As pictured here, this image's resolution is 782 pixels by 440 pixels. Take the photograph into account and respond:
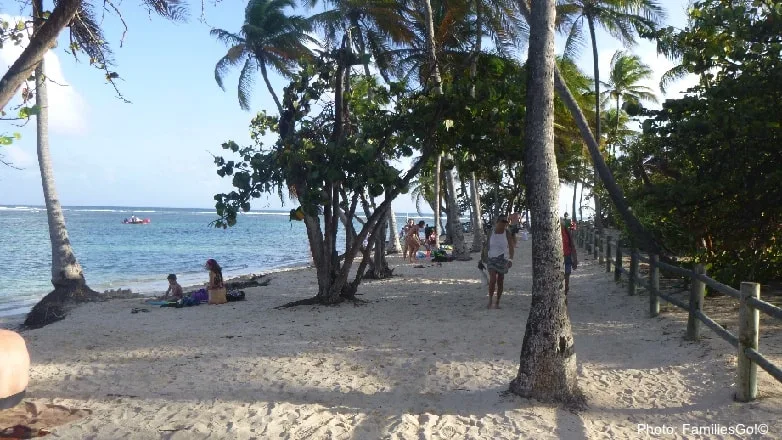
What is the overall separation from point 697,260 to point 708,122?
9.82 feet

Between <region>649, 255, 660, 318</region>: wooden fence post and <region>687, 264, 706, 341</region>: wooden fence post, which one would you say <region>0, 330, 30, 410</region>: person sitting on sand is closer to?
<region>687, 264, 706, 341</region>: wooden fence post

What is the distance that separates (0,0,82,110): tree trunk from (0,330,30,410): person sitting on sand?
1.86 meters

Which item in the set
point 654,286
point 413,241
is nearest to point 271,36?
point 413,241

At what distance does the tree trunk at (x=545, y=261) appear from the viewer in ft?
16.3

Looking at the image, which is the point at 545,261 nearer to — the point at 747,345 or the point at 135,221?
the point at 747,345

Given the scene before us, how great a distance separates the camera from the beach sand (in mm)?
4711

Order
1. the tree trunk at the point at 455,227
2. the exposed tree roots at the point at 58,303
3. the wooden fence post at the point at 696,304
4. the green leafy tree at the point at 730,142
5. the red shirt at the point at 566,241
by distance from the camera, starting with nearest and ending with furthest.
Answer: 1. the wooden fence post at the point at 696,304
2. the green leafy tree at the point at 730,142
3. the red shirt at the point at 566,241
4. the exposed tree roots at the point at 58,303
5. the tree trunk at the point at 455,227

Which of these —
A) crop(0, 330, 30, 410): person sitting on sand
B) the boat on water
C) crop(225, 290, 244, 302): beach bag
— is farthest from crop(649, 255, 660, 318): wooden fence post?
the boat on water

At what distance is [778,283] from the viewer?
1015cm

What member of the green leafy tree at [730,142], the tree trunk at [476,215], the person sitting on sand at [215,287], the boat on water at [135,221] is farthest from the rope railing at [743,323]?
the boat on water at [135,221]

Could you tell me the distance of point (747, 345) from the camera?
15.8 ft

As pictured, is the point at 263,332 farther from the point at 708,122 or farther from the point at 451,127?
the point at 708,122

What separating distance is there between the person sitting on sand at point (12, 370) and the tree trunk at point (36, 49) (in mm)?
1855

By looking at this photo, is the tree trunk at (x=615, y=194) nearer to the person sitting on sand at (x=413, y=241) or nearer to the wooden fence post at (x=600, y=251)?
the wooden fence post at (x=600, y=251)
